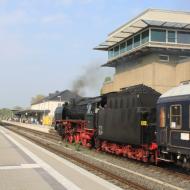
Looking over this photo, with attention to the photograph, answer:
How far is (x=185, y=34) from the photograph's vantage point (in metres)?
51.4

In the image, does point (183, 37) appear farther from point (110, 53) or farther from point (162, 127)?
point (162, 127)

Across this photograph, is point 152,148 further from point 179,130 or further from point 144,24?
point 144,24

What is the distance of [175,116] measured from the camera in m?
15.1

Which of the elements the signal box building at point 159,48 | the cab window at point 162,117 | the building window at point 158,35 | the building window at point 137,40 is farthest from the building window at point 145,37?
the cab window at point 162,117

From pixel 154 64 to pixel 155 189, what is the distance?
1562 inches

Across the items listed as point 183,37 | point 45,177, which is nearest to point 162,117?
point 45,177

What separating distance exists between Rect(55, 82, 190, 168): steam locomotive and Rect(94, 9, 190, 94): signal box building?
2457 cm

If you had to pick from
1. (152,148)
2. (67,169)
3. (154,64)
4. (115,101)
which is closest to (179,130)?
(152,148)

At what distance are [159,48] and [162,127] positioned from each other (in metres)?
35.5

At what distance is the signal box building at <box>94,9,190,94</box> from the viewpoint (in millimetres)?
50656

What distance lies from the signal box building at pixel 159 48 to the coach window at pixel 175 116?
32.5 meters

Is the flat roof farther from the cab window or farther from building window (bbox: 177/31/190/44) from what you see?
the cab window

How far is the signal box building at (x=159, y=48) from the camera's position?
166 feet

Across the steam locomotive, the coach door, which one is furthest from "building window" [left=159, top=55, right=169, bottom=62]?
the coach door
